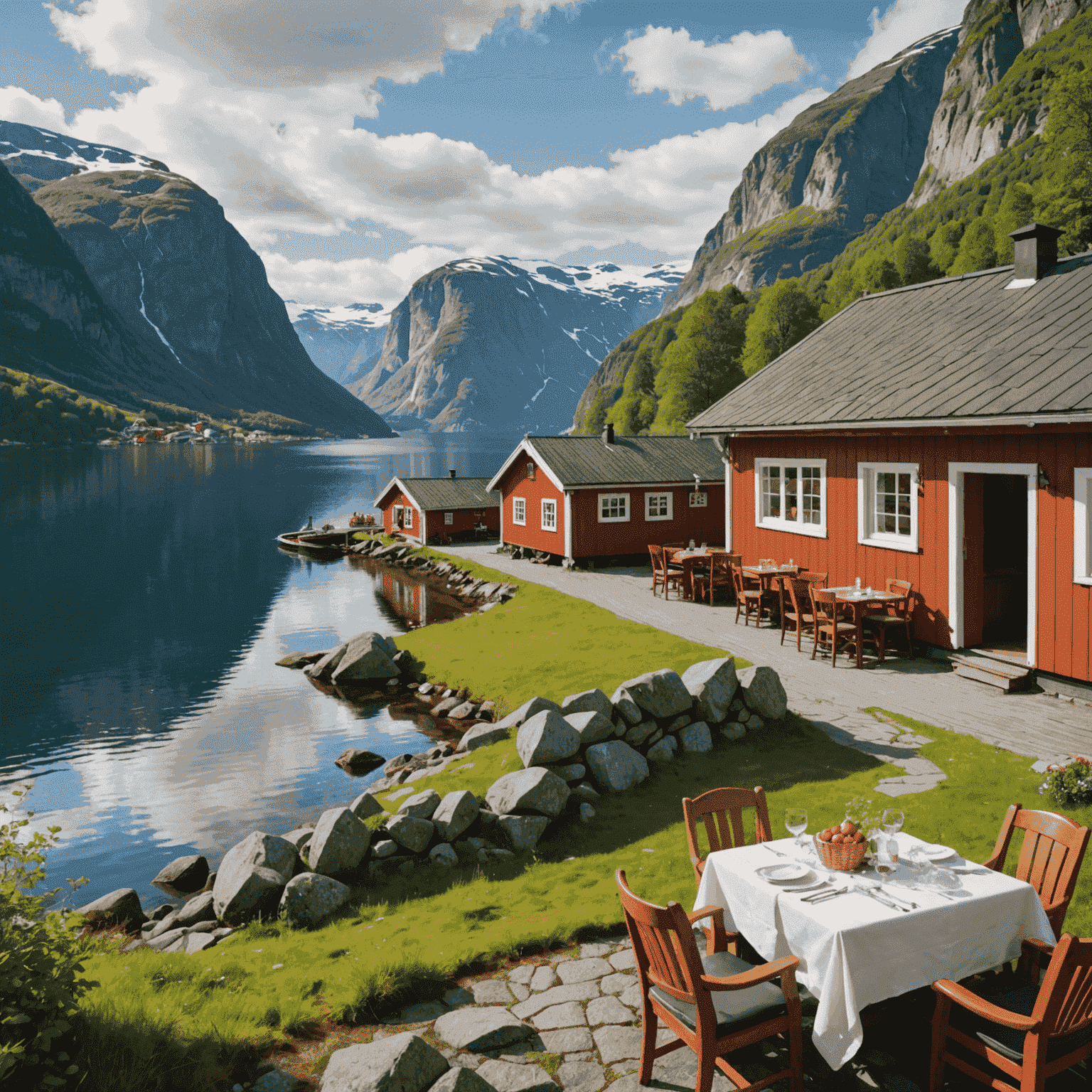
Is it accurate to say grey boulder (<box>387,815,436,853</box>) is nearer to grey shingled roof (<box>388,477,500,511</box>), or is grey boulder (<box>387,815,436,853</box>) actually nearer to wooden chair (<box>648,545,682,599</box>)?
wooden chair (<box>648,545,682,599</box>)

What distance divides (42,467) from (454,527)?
101m

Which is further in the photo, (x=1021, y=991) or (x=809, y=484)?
(x=809, y=484)

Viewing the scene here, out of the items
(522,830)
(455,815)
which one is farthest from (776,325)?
(455,815)

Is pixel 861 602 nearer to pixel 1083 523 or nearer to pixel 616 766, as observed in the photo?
pixel 1083 523

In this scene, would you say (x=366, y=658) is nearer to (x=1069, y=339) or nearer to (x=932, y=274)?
(x=1069, y=339)

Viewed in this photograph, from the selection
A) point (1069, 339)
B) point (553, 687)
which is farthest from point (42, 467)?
point (1069, 339)

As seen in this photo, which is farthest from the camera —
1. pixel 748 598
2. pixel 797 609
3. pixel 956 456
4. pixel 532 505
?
pixel 532 505

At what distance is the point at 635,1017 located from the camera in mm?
5363

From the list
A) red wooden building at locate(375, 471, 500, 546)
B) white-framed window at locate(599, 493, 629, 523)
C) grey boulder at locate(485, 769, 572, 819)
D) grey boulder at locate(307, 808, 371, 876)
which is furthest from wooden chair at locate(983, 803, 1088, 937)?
red wooden building at locate(375, 471, 500, 546)

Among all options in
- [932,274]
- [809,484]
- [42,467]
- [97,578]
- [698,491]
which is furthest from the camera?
[42,467]

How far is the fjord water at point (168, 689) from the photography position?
1509 cm

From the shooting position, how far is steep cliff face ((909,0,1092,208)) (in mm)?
112438

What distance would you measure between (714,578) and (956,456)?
9403 millimetres

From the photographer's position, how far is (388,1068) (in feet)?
14.4
